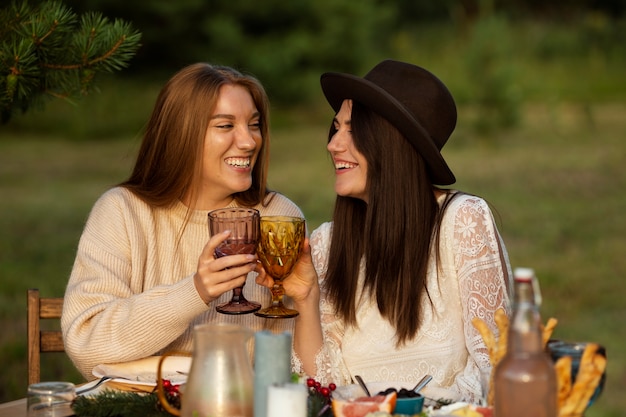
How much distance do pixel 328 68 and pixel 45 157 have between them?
3.11m

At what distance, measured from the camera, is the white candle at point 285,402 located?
190 cm

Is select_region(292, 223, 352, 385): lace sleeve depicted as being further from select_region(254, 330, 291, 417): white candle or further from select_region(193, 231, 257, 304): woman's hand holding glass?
select_region(254, 330, 291, 417): white candle

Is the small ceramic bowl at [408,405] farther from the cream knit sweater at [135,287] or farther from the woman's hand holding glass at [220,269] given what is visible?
the cream knit sweater at [135,287]

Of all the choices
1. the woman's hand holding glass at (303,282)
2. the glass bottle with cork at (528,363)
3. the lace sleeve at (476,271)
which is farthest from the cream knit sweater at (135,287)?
the glass bottle with cork at (528,363)

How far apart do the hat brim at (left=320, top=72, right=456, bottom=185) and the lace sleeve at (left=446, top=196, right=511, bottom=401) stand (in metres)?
0.13

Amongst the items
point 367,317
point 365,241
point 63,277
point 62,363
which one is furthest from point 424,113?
point 63,277

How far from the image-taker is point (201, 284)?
8.36 ft

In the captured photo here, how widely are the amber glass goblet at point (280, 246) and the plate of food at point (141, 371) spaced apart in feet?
0.92

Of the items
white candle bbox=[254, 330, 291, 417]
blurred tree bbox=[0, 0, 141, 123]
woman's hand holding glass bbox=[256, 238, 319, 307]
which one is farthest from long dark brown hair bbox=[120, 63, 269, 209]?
white candle bbox=[254, 330, 291, 417]

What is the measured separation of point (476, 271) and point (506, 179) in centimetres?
720

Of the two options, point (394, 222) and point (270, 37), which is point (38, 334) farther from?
point (270, 37)

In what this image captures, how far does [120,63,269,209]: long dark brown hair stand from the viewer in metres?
3.21

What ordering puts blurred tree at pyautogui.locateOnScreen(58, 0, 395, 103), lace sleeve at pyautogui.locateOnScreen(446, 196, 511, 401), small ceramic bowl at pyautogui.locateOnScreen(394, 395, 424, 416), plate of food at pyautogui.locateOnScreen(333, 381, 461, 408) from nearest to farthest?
small ceramic bowl at pyautogui.locateOnScreen(394, 395, 424, 416) < plate of food at pyautogui.locateOnScreen(333, 381, 461, 408) < lace sleeve at pyautogui.locateOnScreen(446, 196, 511, 401) < blurred tree at pyautogui.locateOnScreen(58, 0, 395, 103)

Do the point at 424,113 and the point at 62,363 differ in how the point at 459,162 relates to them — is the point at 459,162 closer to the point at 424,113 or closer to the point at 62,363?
the point at 62,363
